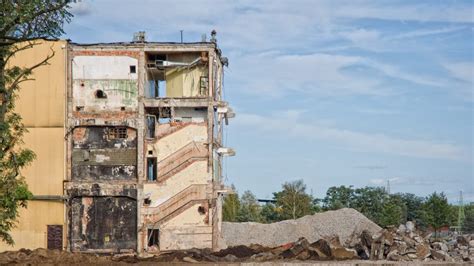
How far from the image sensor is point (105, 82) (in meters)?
45.3

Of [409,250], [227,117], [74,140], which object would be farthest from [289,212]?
[409,250]

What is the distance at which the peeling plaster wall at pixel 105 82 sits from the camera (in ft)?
149

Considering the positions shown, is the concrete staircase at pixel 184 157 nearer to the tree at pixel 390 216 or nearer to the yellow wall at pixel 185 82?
the yellow wall at pixel 185 82

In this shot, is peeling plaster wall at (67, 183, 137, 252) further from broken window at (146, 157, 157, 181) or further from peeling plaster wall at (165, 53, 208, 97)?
peeling plaster wall at (165, 53, 208, 97)

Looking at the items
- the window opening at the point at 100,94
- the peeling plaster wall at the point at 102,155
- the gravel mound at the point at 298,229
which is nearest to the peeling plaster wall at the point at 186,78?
the peeling plaster wall at the point at 102,155

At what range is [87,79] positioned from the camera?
4544 centimetres

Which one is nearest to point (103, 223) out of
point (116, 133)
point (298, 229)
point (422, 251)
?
point (116, 133)

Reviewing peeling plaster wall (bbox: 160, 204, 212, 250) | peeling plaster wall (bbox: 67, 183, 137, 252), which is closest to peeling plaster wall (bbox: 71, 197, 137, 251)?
peeling plaster wall (bbox: 67, 183, 137, 252)

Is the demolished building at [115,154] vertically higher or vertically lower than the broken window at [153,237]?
higher

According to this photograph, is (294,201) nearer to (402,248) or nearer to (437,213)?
(437,213)

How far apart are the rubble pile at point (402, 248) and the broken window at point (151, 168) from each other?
1362 cm

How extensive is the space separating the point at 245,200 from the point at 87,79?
125 feet

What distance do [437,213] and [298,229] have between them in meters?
25.7

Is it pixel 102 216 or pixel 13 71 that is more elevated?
pixel 13 71
